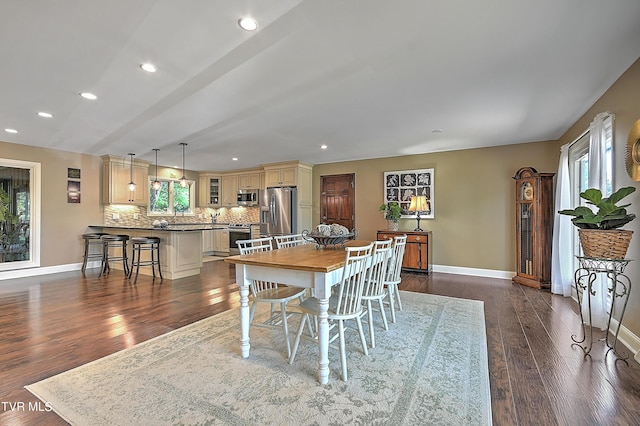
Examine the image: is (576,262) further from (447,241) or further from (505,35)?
(505,35)

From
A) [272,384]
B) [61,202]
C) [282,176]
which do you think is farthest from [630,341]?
[61,202]

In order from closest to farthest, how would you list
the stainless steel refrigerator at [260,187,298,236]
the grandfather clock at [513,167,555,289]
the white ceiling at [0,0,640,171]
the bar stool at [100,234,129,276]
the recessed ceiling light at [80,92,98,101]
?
the white ceiling at [0,0,640,171] < the recessed ceiling light at [80,92,98,101] < the grandfather clock at [513,167,555,289] < the bar stool at [100,234,129,276] < the stainless steel refrigerator at [260,187,298,236]

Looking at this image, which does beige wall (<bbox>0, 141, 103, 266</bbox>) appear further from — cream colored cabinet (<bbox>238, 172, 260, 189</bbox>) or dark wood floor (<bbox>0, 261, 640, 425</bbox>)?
cream colored cabinet (<bbox>238, 172, 260, 189</bbox>)

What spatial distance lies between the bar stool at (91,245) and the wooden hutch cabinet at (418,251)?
5.87 metres

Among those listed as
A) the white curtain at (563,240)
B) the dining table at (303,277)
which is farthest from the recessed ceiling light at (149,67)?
the white curtain at (563,240)

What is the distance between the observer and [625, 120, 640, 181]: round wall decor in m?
2.35

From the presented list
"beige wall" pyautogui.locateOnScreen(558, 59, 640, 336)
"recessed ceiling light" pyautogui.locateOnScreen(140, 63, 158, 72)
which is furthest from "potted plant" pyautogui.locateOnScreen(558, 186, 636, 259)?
"recessed ceiling light" pyautogui.locateOnScreen(140, 63, 158, 72)

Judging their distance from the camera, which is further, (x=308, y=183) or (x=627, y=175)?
(x=308, y=183)

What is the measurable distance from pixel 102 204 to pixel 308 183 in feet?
15.1

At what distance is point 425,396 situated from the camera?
1.84m

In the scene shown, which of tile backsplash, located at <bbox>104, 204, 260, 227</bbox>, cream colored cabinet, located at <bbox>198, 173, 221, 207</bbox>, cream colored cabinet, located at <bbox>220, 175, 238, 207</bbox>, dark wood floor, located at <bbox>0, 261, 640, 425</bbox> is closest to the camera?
dark wood floor, located at <bbox>0, 261, 640, 425</bbox>

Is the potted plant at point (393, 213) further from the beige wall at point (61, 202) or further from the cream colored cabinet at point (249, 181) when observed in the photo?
the beige wall at point (61, 202)

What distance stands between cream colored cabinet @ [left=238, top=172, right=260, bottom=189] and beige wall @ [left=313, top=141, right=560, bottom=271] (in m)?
3.68

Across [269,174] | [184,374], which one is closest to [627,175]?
[184,374]
